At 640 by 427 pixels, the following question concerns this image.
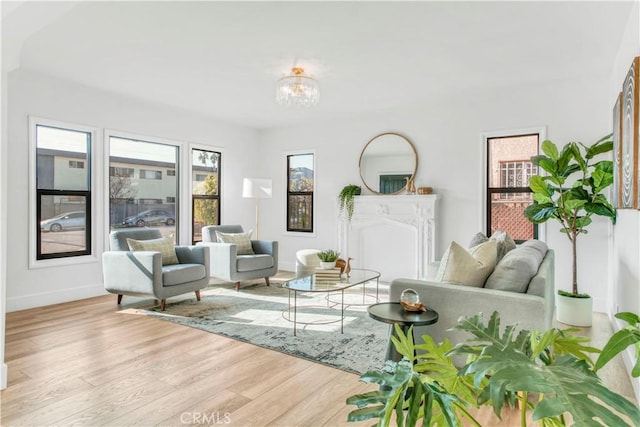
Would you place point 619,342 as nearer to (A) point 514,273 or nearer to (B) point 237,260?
(A) point 514,273

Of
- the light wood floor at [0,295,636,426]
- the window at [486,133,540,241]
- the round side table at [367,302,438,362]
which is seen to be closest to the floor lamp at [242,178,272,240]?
the light wood floor at [0,295,636,426]

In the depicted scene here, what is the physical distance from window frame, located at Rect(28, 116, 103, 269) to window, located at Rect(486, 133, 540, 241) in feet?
16.2

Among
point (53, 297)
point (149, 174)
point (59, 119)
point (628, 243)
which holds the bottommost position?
point (53, 297)

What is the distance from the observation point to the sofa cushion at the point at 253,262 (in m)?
5.00

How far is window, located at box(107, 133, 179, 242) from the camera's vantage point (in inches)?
199

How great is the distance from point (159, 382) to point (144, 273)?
5.85 feet

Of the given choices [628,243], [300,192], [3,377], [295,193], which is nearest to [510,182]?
[628,243]

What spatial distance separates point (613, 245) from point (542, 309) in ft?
7.49

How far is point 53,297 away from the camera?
14.3 feet

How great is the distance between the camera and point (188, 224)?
5.89 m

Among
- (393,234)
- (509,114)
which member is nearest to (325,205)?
(393,234)

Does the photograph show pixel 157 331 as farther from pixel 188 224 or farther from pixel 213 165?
pixel 213 165
